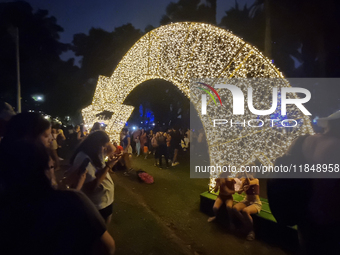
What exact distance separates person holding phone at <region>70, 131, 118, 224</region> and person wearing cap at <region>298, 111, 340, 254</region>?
2.21 metres

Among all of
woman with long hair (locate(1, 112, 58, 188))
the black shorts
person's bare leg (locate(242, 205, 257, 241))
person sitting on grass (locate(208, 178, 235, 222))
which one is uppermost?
woman with long hair (locate(1, 112, 58, 188))

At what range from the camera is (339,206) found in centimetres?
163

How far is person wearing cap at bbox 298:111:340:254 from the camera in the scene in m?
1.63

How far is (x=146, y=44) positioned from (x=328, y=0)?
7.69m

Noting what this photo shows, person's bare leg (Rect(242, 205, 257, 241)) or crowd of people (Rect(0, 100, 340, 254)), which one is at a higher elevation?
crowd of people (Rect(0, 100, 340, 254))

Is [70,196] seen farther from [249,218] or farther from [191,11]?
[191,11]

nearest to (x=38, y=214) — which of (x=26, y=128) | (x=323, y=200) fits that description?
(x=26, y=128)

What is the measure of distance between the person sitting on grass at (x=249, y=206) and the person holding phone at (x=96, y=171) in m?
2.68

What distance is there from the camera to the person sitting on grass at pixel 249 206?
13.1 feet

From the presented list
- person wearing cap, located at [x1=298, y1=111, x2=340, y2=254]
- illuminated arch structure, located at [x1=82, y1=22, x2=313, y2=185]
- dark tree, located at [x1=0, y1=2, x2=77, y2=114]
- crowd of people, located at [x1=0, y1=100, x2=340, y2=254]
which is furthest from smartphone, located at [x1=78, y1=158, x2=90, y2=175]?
dark tree, located at [x1=0, y1=2, x2=77, y2=114]

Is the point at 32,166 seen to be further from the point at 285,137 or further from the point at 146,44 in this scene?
the point at 146,44

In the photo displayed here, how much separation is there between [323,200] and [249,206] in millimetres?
2698

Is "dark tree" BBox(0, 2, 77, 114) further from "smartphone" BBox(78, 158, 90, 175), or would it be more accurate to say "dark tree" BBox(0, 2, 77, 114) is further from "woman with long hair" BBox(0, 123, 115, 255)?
"woman with long hair" BBox(0, 123, 115, 255)

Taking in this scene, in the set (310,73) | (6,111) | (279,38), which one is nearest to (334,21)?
(279,38)
